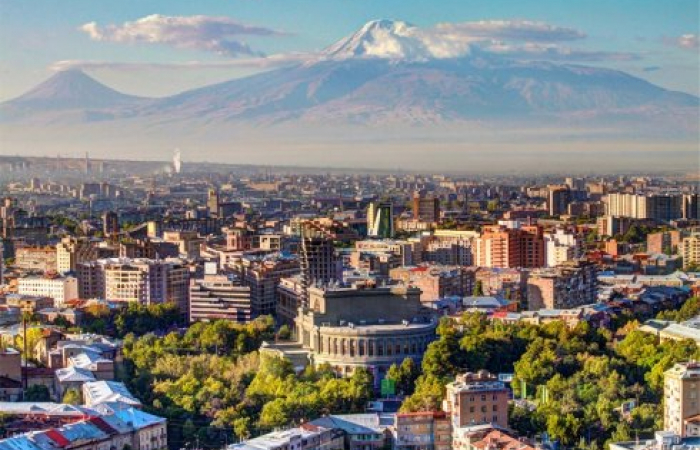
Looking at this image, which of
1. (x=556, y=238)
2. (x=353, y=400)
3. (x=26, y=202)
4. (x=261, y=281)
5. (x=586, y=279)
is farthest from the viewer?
(x=26, y=202)

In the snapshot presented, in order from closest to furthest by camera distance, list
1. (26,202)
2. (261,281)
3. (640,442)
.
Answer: (640,442) < (261,281) < (26,202)

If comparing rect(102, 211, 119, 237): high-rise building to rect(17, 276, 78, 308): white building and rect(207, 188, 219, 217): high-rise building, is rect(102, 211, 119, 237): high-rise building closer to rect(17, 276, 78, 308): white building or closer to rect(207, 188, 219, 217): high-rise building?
rect(207, 188, 219, 217): high-rise building

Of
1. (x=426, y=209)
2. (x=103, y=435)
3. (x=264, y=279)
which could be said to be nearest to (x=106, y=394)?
(x=103, y=435)

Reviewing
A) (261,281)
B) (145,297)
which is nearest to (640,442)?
(261,281)

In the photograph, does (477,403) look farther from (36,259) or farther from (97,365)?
(36,259)

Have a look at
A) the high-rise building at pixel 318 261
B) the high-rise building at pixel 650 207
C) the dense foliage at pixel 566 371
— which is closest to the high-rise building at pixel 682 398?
the dense foliage at pixel 566 371

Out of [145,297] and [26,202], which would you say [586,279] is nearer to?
[145,297]

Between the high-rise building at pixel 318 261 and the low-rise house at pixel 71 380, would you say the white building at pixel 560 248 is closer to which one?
the high-rise building at pixel 318 261
